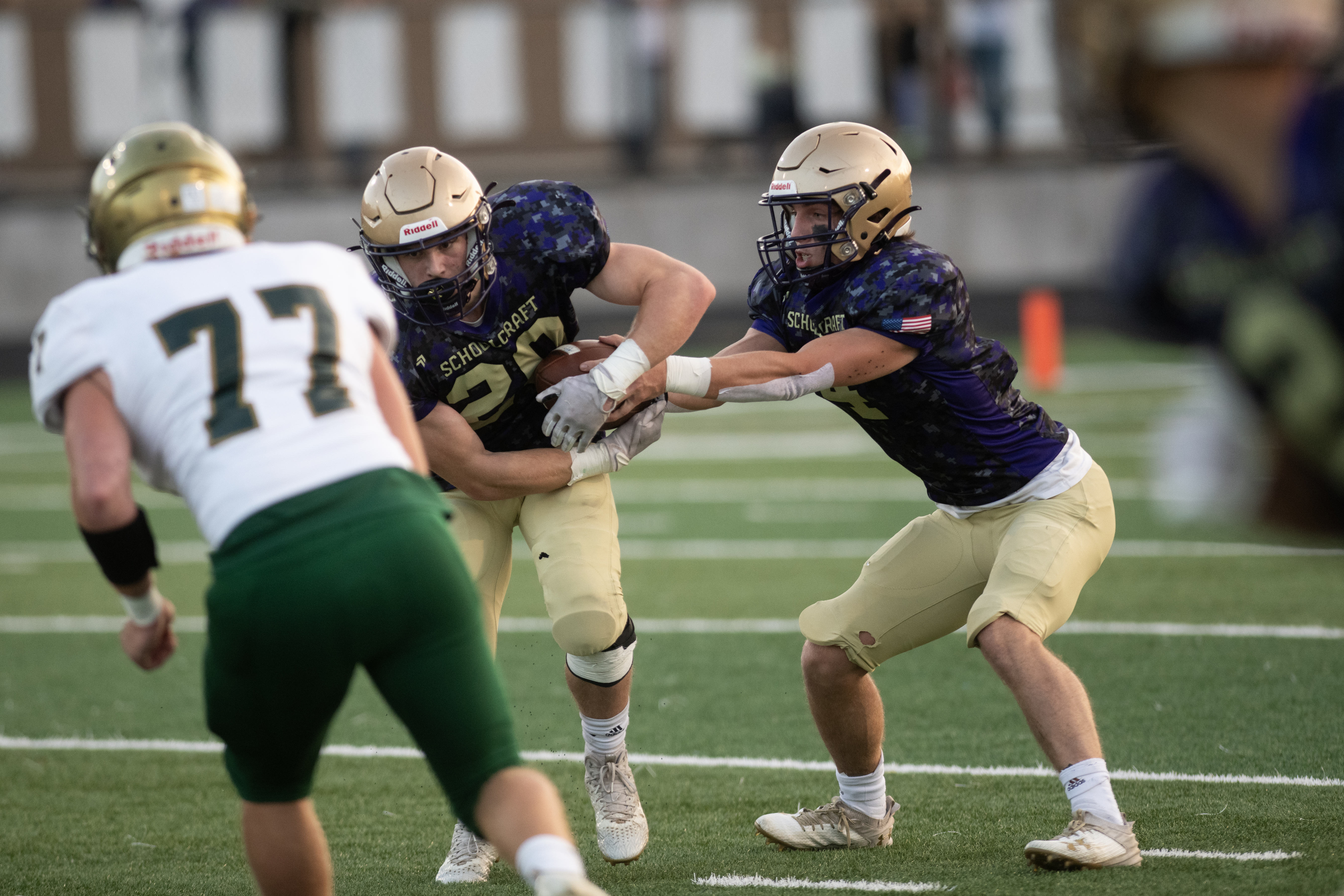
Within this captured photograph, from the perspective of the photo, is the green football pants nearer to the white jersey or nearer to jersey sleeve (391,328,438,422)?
the white jersey

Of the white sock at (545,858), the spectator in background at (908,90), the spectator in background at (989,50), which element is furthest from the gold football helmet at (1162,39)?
the spectator in background at (908,90)

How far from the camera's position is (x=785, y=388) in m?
3.69

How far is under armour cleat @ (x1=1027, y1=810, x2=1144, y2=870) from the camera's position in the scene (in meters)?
3.41

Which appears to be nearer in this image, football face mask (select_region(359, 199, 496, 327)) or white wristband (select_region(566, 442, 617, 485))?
football face mask (select_region(359, 199, 496, 327))

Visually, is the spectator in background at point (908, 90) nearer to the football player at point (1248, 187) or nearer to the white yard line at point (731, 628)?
the white yard line at point (731, 628)

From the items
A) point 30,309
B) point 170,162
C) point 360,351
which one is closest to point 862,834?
point 360,351

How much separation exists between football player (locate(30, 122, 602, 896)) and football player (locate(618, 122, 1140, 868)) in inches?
51.9

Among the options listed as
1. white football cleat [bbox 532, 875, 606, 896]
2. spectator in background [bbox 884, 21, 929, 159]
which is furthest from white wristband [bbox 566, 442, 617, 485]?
spectator in background [bbox 884, 21, 929, 159]

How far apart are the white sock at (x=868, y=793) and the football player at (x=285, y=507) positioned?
1523 millimetres

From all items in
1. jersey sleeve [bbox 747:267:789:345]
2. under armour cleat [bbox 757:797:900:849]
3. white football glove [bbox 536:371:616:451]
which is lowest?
under armour cleat [bbox 757:797:900:849]

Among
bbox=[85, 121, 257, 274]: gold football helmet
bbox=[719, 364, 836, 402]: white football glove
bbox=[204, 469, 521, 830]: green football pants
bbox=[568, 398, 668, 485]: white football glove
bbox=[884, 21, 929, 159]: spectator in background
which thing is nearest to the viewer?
bbox=[204, 469, 521, 830]: green football pants

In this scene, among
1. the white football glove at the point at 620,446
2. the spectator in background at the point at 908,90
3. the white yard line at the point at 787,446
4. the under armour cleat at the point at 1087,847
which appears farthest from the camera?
the spectator in background at the point at 908,90

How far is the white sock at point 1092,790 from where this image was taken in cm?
345

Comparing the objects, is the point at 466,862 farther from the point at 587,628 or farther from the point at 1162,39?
the point at 1162,39
